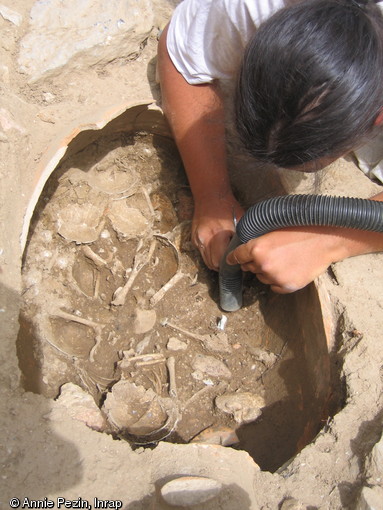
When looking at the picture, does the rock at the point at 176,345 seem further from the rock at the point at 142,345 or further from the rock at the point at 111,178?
the rock at the point at 111,178

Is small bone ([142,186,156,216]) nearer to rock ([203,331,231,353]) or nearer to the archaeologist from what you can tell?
the archaeologist

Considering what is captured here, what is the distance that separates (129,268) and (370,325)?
112cm

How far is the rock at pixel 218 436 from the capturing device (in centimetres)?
193

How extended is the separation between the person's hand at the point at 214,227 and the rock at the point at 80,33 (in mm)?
785

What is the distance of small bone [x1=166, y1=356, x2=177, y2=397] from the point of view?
203 centimetres

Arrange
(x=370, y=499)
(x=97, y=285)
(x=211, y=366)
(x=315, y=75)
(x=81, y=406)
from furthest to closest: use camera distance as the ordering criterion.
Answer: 1. (x=97, y=285)
2. (x=211, y=366)
3. (x=81, y=406)
4. (x=370, y=499)
5. (x=315, y=75)

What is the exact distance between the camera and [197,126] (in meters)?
2.12

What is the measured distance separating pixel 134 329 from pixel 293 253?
848 mm

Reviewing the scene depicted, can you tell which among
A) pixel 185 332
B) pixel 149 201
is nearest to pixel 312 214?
pixel 185 332

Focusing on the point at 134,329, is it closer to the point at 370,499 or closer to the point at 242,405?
the point at 242,405

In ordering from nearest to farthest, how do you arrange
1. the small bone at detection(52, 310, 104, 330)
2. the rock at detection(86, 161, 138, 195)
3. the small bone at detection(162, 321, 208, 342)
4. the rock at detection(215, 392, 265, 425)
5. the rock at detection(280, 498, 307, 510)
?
the rock at detection(280, 498, 307, 510)
the rock at detection(215, 392, 265, 425)
the small bone at detection(52, 310, 104, 330)
the small bone at detection(162, 321, 208, 342)
the rock at detection(86, 161, 138, 195)

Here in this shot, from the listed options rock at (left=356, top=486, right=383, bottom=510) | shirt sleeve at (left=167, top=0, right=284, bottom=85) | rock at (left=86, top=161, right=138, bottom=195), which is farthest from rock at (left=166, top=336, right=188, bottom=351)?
shirt sleeve at (left=167, top=0, right=284, bottom=85)

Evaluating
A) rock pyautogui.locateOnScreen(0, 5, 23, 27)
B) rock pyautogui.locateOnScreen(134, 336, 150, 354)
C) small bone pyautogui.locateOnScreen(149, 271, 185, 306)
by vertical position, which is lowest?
rock pyautogui.locateOnScreen(134, 336, 150, 354)

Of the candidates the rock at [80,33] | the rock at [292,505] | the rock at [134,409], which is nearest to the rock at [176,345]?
the rock at [134,409]
